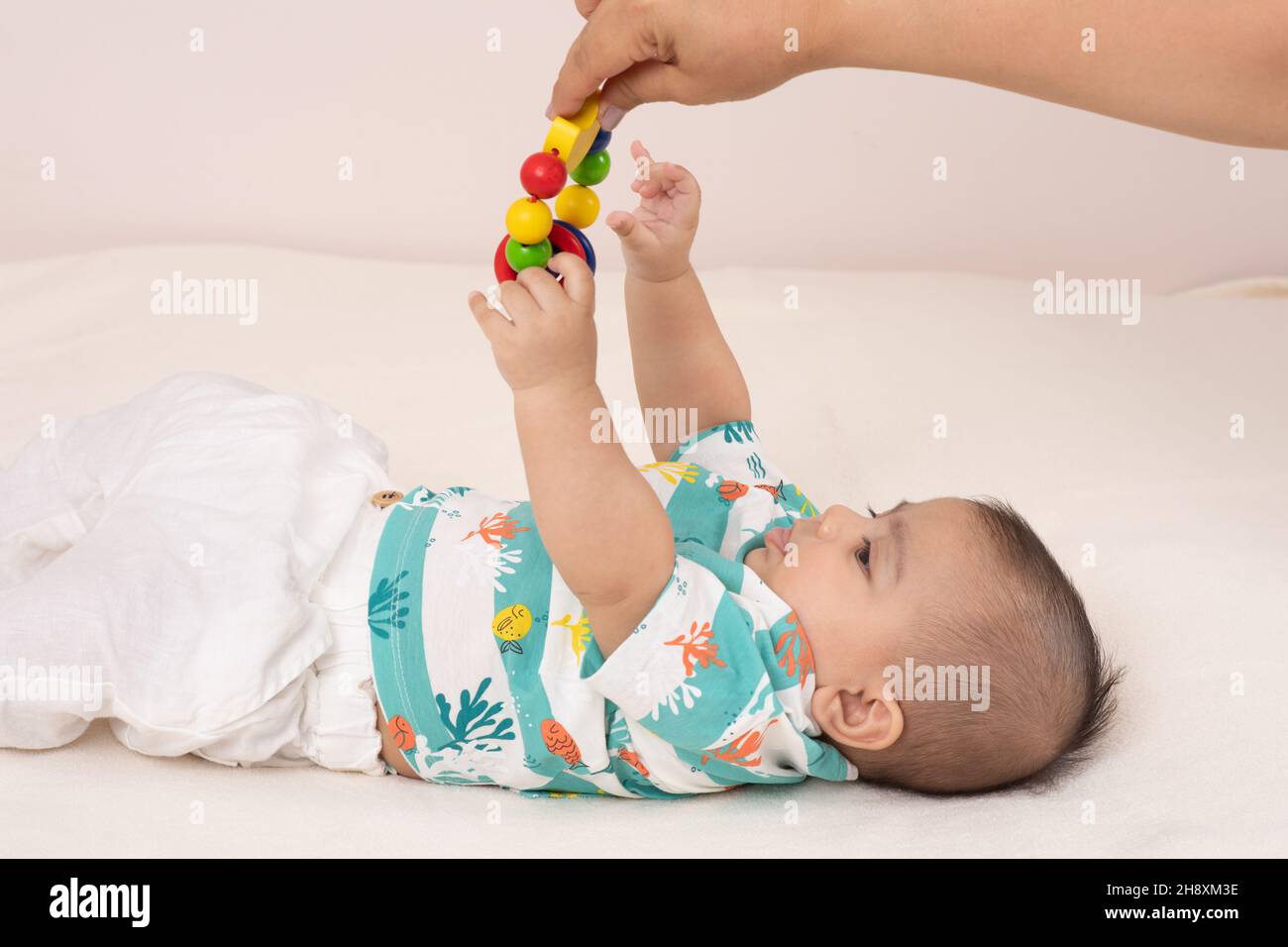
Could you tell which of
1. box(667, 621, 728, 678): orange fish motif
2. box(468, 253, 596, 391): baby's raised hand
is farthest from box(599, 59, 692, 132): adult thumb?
box(667, 621, 728, 678): orange fish motif

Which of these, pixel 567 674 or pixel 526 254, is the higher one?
pixel 526 254

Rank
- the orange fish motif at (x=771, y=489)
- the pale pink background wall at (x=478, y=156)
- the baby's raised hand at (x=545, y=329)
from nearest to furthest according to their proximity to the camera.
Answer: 1. the baby's raised hand at (x=545, y=329)
2. the orange fish motif at (x=771, y=489)
3. the pale pink background wall at (x=478, y=156)

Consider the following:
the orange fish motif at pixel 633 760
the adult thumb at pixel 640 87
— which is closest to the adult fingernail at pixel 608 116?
the adult thumb at pixel 640 87

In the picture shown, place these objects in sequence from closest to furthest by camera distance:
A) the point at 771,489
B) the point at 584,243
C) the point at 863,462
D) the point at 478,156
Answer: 1. the point at 584,243
2. the point at 771,489
3. the point at 863,462
4. the point at 478,156

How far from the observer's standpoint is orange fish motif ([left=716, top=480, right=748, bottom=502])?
51.4 inches

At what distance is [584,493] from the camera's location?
103 centimetres

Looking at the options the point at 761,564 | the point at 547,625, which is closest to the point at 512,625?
the point at 547,625

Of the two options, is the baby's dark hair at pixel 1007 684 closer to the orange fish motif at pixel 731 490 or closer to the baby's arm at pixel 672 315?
the orange fish motif at pixel 731 490

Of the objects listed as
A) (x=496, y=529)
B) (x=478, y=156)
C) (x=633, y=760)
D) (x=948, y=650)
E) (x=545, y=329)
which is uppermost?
Result: (x=478, y=156)

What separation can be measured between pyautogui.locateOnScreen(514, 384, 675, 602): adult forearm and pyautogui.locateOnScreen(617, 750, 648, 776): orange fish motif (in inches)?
6.9

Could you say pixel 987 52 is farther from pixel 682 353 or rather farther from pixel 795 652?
pixel 795 652

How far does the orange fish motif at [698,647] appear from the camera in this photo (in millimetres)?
1059

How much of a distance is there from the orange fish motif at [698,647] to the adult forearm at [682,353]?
0.41 metres

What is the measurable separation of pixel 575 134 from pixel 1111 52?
48cm
